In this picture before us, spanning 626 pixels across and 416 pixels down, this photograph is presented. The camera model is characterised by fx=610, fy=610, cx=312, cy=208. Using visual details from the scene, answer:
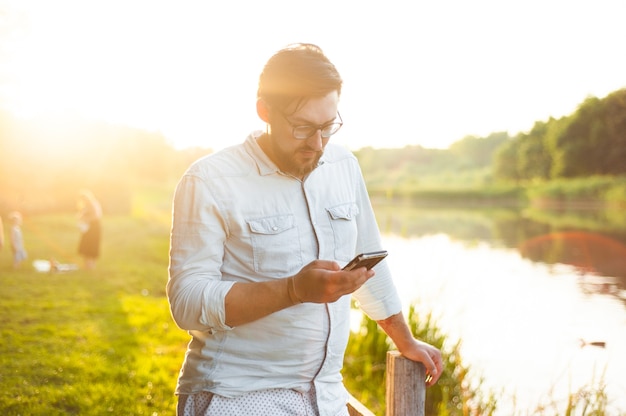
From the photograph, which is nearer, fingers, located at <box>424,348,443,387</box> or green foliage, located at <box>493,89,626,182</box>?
fingers, located at <box>424,348,443,387</box>

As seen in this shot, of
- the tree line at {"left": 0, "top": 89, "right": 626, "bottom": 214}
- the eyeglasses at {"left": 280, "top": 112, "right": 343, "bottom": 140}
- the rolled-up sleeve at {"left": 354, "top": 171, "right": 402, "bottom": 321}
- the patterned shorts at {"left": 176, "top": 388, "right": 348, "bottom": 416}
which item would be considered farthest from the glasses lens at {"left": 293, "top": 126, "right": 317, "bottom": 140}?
the tree line at {"left": 0, "top": 89, "right": 626, "bottom": 214}

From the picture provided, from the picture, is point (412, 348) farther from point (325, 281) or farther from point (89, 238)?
point (89, 238)

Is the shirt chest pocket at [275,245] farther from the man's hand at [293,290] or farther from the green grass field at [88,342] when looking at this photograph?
the green grass field at [88,342]

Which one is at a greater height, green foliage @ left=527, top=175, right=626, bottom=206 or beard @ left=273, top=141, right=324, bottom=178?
beard @ left=273, top=141, right=324, bottom=178

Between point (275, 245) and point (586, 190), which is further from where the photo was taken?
point (586, 190)

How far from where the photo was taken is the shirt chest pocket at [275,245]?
5.12ft

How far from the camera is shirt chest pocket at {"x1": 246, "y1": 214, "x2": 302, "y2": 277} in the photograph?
5.12ft

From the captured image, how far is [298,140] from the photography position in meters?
1.60

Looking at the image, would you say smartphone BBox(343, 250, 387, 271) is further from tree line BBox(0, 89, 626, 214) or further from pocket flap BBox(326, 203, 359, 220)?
tree line BBox(0, 89, 626, 214)

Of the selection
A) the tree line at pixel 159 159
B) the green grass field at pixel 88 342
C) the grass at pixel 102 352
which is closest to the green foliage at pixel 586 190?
the tree line at pixel 159 159

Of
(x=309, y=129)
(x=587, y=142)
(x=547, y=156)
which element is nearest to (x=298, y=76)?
(x=309, y=129)

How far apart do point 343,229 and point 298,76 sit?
0.46 metres

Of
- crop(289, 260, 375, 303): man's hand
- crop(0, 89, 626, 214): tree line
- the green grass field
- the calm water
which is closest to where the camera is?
crop(289, 260, 375, 303): man's hand

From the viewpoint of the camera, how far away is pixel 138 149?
32.7 metres
